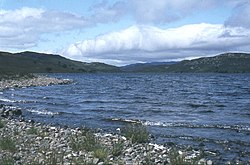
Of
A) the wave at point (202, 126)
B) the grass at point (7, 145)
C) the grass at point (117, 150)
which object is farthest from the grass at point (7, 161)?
the wave at point (202, 126)

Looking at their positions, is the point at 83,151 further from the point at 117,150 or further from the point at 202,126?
the point at 202,126

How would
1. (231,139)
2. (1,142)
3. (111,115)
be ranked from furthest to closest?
(111,115) → (231,139) → (1,142)

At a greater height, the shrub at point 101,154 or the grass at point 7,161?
the grass at point 7,161

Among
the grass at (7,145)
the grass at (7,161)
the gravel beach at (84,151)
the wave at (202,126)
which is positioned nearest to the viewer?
the grass at (7,161)

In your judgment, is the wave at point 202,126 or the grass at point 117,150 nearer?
the grass at point 117,150

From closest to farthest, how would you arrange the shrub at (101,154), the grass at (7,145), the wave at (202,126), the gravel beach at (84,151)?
the gravel beach at (84,151)
the shrub at (101,154)
the grass at (7,145)
the wave at (202,126)

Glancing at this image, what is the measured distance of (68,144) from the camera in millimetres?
18094

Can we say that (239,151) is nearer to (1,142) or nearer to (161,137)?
(161,137)

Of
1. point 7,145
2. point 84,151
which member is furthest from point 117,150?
point 7,145

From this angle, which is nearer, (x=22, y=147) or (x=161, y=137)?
(x=22, y=147)

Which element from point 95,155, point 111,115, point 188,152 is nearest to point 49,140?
point 95,155

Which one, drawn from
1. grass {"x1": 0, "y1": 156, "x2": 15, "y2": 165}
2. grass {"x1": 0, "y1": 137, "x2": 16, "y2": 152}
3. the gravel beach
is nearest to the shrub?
the gravel beach

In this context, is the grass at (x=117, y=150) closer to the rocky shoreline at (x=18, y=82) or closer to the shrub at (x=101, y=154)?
the shrub at (x=101, y=154)

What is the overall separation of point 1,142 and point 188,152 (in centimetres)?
858
